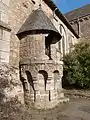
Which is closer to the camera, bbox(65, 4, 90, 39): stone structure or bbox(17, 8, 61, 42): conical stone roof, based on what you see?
bbox(17, 8, 61, 42): conical stone roof

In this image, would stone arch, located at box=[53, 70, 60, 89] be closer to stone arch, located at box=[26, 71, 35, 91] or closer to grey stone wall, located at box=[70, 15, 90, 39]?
stone arch, located at box=[26, 71, 35, 91]

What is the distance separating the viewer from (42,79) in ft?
32.8

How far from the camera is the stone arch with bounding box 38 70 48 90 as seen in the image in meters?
9.90

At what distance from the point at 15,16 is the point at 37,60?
2395mm

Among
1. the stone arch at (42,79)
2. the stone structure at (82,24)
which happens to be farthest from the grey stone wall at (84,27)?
the stone arch at (42,79)

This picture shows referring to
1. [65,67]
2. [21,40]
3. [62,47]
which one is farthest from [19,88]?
[62,47]

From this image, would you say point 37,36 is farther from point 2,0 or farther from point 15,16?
point 2,0

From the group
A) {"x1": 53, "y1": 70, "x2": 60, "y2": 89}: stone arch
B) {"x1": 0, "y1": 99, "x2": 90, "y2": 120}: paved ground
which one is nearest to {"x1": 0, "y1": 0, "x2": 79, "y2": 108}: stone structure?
{"x1": 53, "y1": 70, "x2": 60, "y2": 89}: stone arch

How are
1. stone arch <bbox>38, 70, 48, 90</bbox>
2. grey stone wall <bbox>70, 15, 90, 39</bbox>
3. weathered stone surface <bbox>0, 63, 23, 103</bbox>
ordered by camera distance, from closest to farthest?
weathered stone surface <bbox>0, 63, 23, 103</bbox>, stone arch <bbox>38, 70, 48, 90</bbox>, grey stone wall <bbox>70, 15, 90, 39</bbox>

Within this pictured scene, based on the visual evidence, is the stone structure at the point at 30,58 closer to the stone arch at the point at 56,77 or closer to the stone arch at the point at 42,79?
the stone arch at the point at 42,79

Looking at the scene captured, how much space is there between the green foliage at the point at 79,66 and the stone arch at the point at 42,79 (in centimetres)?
708

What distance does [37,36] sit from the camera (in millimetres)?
9984

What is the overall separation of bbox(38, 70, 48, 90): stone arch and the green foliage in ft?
23.2

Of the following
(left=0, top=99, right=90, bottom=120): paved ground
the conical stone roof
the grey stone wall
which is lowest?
(left=0, top=99, right=90, bottom=120): paved ground
